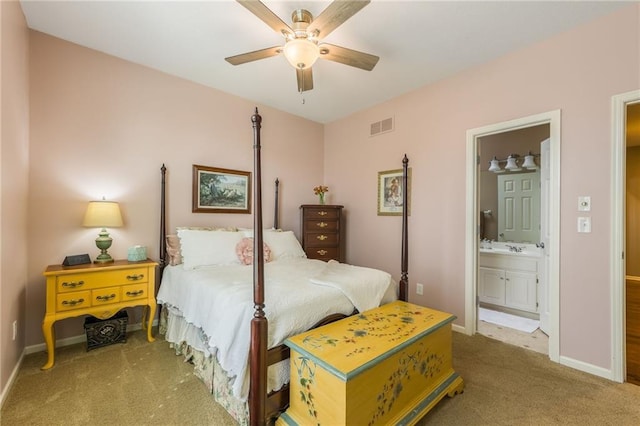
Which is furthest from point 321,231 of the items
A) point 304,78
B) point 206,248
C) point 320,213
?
point 304,78

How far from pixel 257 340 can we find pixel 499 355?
227 centimetres

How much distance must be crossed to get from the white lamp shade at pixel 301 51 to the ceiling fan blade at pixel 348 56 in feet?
0.49

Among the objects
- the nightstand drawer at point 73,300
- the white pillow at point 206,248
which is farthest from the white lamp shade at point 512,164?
the nightstand drawer at point 73,300

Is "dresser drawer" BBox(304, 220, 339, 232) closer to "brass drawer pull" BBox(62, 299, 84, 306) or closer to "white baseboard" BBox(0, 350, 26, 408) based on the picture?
"brass drawer pull" BBox(62, 299, 84, 306)

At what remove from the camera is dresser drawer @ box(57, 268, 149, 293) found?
88.3 inches

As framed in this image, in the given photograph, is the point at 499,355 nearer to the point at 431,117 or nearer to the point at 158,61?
the point at 431,117

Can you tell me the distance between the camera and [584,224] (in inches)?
88.6

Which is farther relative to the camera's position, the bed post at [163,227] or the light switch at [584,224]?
the bed post at [163,227]

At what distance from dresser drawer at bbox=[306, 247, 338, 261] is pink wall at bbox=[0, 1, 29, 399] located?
Answer: 2797 millimetres

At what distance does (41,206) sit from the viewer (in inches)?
97.5

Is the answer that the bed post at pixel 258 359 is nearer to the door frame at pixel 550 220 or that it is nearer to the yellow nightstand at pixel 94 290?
the yellow nightstand at pixel 94 290

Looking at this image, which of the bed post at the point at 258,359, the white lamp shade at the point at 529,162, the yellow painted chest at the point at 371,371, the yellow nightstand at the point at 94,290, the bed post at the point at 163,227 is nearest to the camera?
the yellow painted chest at the point at 371,371

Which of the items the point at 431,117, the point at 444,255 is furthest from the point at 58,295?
the point at 431,117

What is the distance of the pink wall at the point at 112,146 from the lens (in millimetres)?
2486
